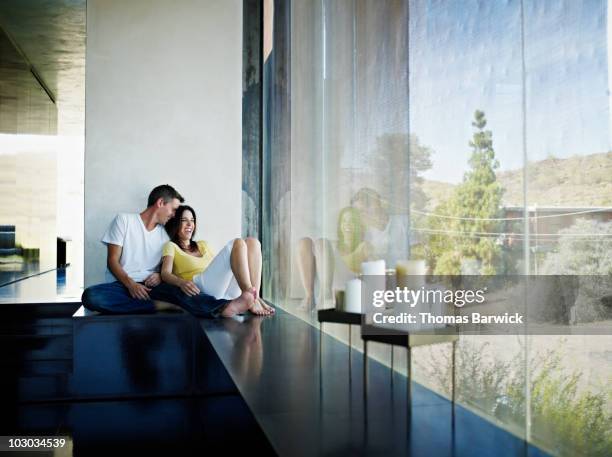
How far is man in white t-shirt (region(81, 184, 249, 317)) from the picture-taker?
129 inches

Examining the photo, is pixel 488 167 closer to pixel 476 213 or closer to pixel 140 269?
pixel 476 213

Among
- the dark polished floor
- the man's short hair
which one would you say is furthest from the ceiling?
the dark polished floor

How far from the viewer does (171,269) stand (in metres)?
3.54

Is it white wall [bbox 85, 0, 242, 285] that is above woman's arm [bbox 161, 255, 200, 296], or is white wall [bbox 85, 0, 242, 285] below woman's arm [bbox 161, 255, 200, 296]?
above

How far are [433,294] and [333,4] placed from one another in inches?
66.0

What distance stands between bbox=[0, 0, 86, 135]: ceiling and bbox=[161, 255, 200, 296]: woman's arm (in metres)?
2.73

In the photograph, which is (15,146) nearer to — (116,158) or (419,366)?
(116,158)

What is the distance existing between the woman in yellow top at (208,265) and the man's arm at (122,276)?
0.14 meters

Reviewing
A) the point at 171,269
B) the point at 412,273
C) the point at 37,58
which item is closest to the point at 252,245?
the point at 171,269

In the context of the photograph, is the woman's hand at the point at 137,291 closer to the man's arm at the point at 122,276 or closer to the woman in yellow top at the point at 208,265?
the man's arm at the point at 122,276

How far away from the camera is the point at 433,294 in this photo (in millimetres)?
1722

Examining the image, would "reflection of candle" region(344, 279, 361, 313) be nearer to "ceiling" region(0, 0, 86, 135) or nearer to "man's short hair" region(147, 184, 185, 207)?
"man's short hair" region(147, 184, 185, 207)

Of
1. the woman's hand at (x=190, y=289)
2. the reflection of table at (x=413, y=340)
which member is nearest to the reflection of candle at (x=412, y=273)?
the reflection of table at (x=413, y=340)

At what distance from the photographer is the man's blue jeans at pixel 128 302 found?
3.25 meters
